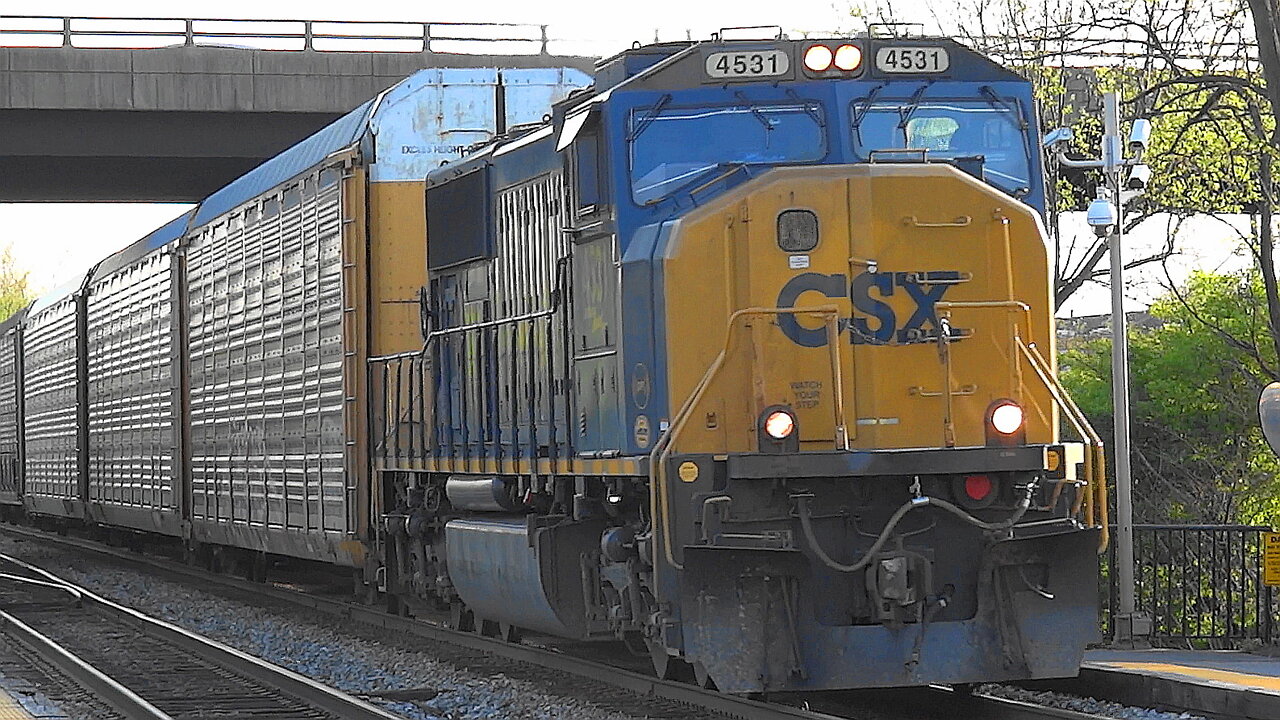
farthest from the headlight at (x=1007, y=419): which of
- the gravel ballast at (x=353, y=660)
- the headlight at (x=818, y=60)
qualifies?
the gravel ballast at (x=353, y=660)

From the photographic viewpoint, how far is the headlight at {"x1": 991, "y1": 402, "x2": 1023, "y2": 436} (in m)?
9.61

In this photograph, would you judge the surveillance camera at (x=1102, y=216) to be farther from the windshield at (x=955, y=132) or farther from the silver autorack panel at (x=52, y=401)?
the silver autorack panel at (x=52, y=401)

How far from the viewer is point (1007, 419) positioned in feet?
31.6

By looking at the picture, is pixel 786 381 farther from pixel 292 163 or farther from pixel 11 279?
pixel 11 279

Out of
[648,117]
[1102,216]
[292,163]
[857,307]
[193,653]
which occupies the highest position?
[292,163]

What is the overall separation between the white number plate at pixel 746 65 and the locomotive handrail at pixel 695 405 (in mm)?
1325

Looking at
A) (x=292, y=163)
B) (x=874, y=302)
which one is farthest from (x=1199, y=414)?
(x=874, y=302)

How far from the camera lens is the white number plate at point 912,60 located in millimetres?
10039

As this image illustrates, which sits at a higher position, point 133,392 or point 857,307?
point 133,392

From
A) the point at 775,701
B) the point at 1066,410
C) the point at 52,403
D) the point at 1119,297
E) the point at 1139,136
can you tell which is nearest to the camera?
the point at 1066,410

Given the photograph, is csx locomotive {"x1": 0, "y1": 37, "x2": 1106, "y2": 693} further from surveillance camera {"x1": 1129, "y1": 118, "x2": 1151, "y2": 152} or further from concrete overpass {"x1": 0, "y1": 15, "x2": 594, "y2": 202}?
concrete overpass {"x1": 0, "y1": 15, "x2": 594, "y2": 202}

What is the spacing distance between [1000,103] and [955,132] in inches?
12.2

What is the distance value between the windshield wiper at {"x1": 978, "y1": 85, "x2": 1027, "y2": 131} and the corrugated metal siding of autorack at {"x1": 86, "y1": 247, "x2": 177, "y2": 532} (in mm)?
12308

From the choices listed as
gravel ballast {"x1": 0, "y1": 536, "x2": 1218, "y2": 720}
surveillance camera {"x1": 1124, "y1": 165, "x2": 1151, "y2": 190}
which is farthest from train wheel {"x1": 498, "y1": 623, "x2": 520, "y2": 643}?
surveillance camera {"x1": 1124, "y1": 165, "x2": 1151, "y2": 190}
